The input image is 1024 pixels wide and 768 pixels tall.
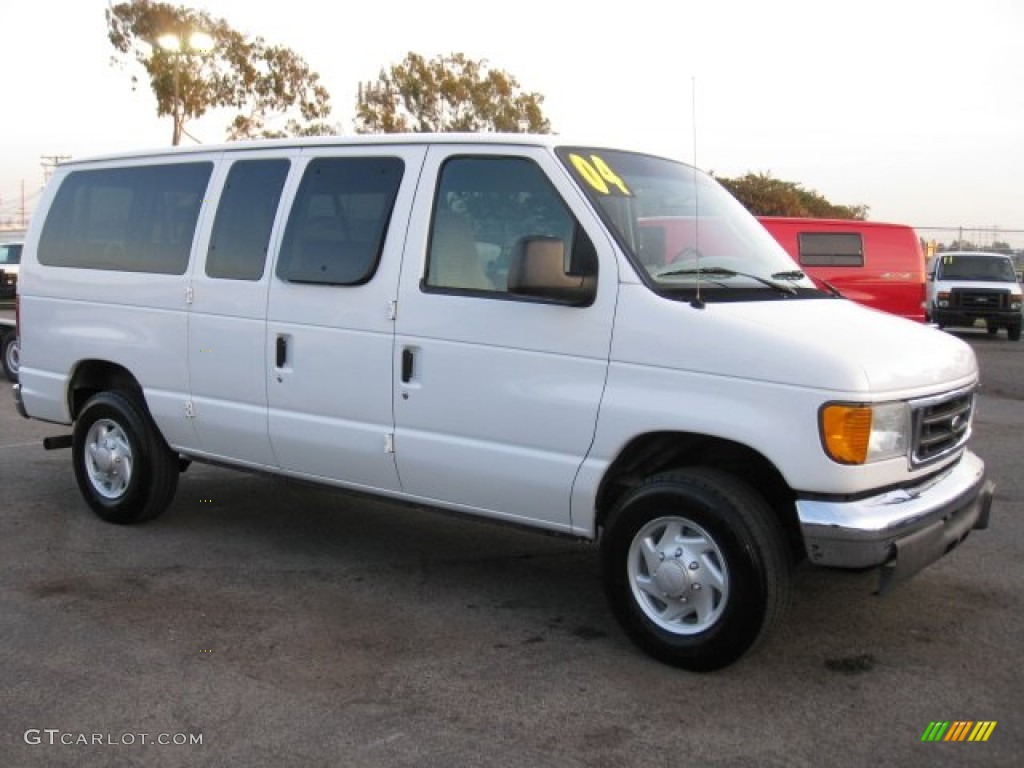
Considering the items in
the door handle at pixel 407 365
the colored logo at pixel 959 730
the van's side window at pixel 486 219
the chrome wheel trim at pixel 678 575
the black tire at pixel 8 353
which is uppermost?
the van's side window at pixel 486 219

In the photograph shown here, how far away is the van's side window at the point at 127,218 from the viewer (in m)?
5.93

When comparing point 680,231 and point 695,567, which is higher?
point 680,231

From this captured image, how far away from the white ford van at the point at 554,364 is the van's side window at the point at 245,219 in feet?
0.05

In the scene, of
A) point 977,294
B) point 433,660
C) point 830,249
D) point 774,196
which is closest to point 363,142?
point 433,660

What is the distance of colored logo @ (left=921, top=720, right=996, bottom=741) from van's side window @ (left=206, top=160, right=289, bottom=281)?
3712 millimetres

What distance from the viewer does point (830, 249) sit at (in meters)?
14.3

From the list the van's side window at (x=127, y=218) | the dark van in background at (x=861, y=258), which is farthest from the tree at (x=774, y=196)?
the van's side window at (x=127, y=218)

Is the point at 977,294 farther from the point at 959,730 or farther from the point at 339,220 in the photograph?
the point at 959,730

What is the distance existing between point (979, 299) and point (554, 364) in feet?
66.8

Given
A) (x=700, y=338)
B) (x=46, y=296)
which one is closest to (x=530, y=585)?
(x=700, y=338)

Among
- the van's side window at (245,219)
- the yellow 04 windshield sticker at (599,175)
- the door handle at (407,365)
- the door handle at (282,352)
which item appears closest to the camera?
the yellow 04 windshield sticker at (599,175)

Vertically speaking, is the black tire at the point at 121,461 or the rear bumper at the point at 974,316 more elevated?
the rear bumper at the point at 974,316

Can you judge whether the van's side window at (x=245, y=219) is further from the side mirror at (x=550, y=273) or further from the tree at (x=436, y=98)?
the tree at (x=436, y=98)

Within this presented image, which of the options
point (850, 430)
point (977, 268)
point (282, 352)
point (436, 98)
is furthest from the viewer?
point (436, 98)
